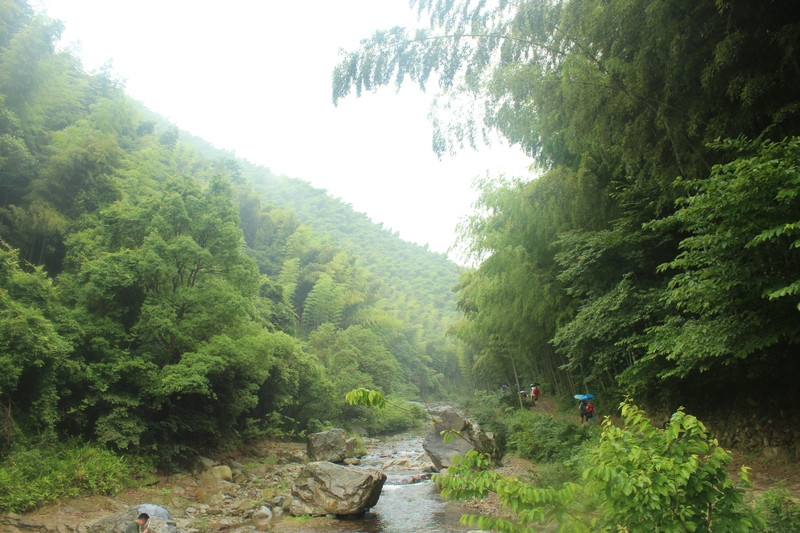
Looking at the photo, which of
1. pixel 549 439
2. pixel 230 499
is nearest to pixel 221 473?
pixel 230 499

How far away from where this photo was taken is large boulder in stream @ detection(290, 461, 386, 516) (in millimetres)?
8500

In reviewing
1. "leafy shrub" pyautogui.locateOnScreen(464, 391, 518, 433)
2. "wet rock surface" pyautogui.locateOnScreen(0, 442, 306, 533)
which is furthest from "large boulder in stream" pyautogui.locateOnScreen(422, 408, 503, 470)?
"wet rock surface" pyautogui.locateOnScreen(0, 442, 306, 533)

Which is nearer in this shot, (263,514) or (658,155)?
(658,155)

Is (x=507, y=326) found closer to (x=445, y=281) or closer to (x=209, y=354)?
(x=209, y=354)

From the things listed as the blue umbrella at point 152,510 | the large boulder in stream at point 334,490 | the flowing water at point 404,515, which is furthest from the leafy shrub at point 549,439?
the blue umbrella at point 152,510

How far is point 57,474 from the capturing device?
8078 mm

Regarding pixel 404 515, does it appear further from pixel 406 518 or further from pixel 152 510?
pixel 152 510

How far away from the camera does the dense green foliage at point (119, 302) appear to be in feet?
30.5

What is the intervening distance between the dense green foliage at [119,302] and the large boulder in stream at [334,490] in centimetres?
391

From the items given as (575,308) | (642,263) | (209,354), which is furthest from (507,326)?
(209,354)

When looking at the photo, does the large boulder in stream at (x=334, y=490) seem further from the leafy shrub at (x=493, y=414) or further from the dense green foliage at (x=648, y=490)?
the dense green foliage at (x=648, y=490)

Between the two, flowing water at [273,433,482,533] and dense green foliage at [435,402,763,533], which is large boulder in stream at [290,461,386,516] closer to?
flowing water at [273,433,482,533]

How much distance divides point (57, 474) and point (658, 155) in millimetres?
11979

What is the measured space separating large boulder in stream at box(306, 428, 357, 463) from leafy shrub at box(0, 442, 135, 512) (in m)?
5.98
